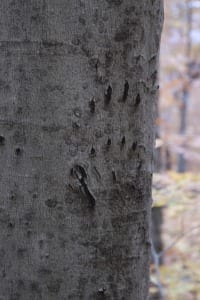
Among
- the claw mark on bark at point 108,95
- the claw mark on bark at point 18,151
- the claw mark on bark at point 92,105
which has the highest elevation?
the claw mark on bark at point 108,95

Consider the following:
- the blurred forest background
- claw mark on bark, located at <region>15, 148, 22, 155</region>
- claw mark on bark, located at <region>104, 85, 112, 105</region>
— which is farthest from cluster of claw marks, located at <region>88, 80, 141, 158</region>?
the blurred forest background

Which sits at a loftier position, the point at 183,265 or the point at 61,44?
the point at 61,44

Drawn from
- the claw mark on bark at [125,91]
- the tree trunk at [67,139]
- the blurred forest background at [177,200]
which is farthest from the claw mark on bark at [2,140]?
the blurred forest background at [177,200]

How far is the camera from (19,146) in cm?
82

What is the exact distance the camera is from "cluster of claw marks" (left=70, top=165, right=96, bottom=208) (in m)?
0.83

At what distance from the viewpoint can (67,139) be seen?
820 mm

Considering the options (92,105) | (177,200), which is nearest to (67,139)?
(92,105)

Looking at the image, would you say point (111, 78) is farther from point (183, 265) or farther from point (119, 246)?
point (183, 265)

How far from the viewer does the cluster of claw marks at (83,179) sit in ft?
2.72

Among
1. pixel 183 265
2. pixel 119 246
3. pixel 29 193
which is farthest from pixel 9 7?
pixel 183 265

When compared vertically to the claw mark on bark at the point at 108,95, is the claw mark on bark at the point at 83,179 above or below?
below

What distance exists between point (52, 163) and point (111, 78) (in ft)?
0.66

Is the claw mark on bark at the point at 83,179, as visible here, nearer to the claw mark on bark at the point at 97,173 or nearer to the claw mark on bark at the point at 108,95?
the claw mark on bark at the point at 97,173

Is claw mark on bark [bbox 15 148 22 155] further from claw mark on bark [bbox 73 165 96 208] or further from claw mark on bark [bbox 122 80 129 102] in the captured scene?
claw mark on bark [bbox 122 80 129 102]
